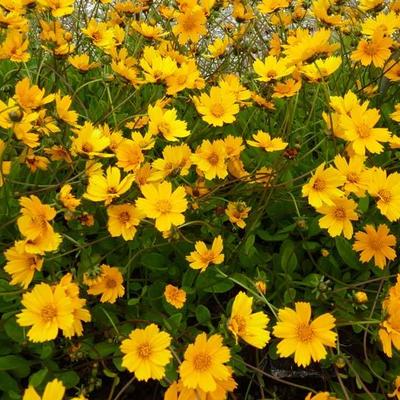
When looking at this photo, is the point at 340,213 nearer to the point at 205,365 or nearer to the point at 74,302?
the point at 205,365

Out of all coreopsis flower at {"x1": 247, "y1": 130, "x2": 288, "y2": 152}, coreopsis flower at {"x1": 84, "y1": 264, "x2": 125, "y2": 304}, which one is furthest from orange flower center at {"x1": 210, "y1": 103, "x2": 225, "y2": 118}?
coreopsis flower at {"x1": 84, "y1": 264, "x2": 125, "y2": 304}

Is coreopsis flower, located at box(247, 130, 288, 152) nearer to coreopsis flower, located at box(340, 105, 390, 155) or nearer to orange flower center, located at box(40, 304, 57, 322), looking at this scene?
coreopsis flower, located at box(340, 105, 390, 155)

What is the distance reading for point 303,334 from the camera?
0.99m

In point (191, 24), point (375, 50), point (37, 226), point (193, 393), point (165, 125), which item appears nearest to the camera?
point (193, 393)

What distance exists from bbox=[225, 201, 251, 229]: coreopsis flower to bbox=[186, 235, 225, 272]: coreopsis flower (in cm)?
11

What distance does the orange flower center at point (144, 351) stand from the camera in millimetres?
941

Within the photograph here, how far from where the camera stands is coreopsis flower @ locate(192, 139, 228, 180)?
1.19m

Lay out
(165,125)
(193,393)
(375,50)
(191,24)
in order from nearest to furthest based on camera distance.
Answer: (193,393)
(165,125)
(375,50)
(191,24)

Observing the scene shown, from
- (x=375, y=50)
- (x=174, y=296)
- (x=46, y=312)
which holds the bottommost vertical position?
(x=174, y=296)

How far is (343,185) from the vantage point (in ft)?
3.74

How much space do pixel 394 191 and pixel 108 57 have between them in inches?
36.6

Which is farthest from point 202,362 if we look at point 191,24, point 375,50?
point 191,24

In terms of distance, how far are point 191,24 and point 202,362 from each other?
112cm

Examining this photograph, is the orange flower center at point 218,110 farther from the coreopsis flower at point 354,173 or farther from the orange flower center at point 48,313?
the orange flower center at point 48,313
